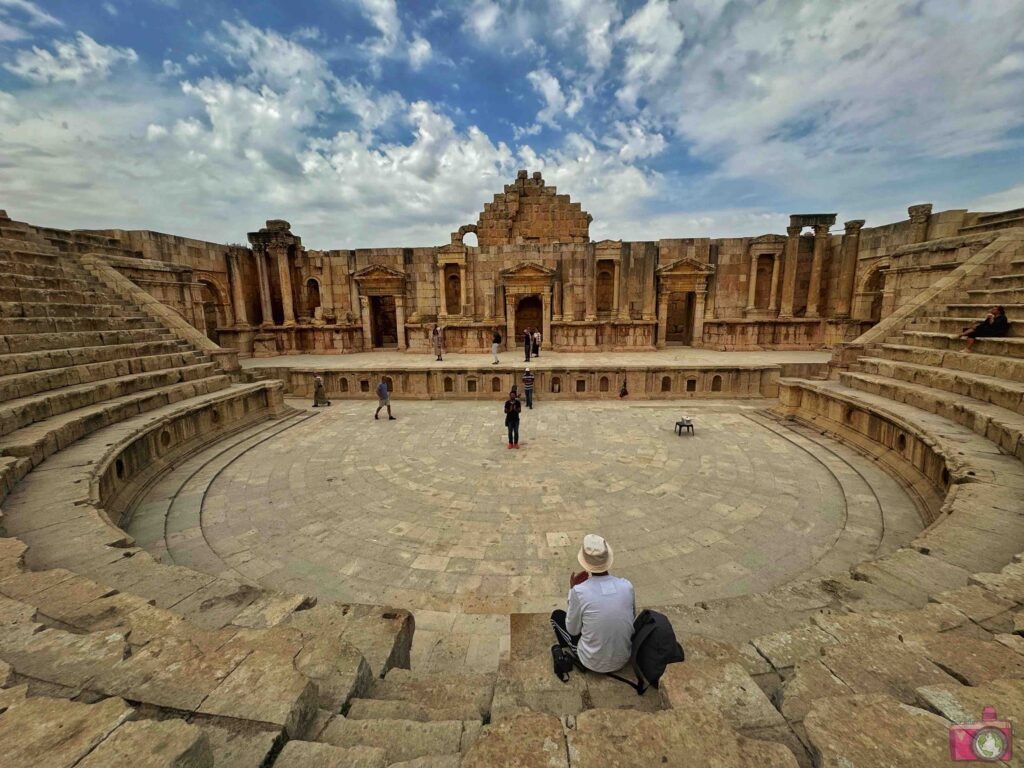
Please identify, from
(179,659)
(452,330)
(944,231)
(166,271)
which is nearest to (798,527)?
(179,659)

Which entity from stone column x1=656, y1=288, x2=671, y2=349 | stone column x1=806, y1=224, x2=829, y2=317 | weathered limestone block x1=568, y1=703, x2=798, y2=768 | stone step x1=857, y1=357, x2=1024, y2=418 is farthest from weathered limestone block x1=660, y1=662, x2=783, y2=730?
stone column x1=806, y1=224, x2=829, y2=317

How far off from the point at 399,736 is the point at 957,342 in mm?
13600

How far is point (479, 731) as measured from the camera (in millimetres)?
2293

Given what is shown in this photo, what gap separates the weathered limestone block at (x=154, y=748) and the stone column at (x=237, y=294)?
22.1 meters

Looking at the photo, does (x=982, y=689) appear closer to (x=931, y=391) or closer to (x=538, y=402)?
(x=931, y=391)

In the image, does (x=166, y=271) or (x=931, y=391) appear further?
(x=166, y=271)

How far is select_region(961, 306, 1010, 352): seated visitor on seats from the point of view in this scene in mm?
8914

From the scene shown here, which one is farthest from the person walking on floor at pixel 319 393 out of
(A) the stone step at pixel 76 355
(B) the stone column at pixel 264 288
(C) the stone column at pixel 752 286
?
(C) the stone column at pixel 752 286

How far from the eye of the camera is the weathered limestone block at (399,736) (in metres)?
2.17

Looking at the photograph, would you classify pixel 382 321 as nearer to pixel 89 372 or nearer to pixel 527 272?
pixel 527 272

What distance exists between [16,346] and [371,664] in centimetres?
1100

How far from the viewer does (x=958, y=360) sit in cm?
914

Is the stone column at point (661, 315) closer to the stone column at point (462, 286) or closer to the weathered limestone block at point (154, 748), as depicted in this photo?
the stone column at point (462, 286)

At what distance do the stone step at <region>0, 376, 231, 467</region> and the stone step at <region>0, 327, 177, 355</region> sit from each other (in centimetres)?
184
